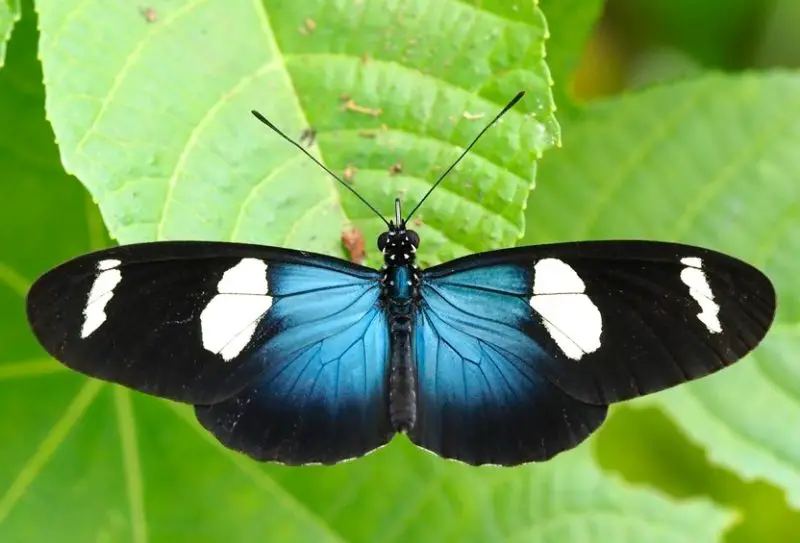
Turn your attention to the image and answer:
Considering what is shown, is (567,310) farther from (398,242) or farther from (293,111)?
(293,111)

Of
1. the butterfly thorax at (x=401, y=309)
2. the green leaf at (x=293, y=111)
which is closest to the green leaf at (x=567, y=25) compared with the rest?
the green leaf at (x=293, y=111)

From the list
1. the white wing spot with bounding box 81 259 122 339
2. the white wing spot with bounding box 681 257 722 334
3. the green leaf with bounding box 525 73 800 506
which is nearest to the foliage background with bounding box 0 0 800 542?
the green leaf with bounding box 525 73 800 506

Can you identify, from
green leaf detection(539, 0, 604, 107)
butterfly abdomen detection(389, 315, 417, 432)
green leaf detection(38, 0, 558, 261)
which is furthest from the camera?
green leaf detection(539, 0, 604, 107)

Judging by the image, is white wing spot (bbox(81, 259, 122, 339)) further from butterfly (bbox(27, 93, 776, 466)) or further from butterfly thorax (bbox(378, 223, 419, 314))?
butterfly thorax (bbox(378, 223, 419, 314))

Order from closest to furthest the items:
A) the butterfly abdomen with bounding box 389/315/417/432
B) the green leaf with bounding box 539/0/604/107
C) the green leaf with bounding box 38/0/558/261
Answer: the green leaf with bounding box 38/0/558/261, the butterfly abdomen with bounding box 389/315/417/432, the green leaf with bounding box 539/0/604/107

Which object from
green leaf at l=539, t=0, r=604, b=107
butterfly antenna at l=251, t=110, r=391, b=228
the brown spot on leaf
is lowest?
the brown spot on leaf

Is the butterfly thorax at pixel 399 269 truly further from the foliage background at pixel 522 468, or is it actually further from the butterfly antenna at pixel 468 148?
the foliage background at pixel 522 468

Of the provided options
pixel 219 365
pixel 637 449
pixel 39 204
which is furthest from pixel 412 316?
pixel 637 449
